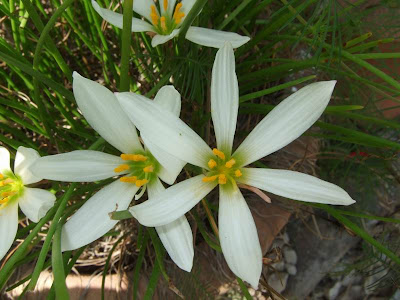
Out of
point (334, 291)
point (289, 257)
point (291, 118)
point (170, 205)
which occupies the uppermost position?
point (291, 118)

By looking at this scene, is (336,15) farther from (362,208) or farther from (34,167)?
(362,208)

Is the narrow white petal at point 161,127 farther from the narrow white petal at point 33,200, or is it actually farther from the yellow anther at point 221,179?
the narrow white petal at point 33,200

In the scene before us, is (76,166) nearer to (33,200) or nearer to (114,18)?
(33,200)

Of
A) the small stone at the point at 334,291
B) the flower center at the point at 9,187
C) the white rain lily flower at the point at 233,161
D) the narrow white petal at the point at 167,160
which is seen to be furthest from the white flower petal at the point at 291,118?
the small stone at the point at 334,291

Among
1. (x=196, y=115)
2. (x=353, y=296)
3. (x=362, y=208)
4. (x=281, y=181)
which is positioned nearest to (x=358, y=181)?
(x=362, y=208)

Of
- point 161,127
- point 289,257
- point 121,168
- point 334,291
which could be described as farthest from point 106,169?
point 334,291

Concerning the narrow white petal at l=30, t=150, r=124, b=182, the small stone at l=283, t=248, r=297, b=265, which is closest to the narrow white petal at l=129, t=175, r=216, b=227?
the narrow white petal at l=30, t=150, r=124, b=182

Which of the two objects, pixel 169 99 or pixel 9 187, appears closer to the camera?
pixel 169 99
